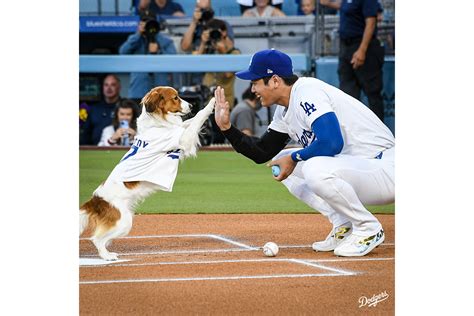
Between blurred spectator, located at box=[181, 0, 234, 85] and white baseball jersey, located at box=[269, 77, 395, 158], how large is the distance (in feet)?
2.26

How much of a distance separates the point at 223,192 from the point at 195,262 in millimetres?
3028

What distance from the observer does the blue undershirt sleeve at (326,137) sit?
4.73 metres

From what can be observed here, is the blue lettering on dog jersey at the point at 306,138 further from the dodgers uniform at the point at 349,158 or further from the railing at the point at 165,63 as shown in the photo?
the railing at the point at 165,63

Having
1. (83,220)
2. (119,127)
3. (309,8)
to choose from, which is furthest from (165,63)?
(309,8)

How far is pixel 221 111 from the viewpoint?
15.7 ft

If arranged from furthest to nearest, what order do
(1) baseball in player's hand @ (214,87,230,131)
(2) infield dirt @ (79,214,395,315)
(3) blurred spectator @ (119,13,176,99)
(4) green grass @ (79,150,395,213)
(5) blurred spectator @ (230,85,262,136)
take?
(4) green grass @ (79,150,395,213) < (5) blurred spectator @ (230,85,262,136) < (3) blurred spectator @ (119,13,176,99) < (1) baseball in player's hand @ (214,87,230,131) < (2) infield dirt @ (79,214,395,315)

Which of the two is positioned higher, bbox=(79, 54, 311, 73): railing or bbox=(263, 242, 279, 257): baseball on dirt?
bbox=(79, 54, 311, 73): railing

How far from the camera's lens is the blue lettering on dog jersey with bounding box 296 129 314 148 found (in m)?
4.88

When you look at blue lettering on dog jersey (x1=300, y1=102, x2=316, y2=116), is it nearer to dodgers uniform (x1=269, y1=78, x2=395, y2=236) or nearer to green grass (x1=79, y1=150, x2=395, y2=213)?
dodgers uniform (x1=269, y1=78, x2=395, y2=236)

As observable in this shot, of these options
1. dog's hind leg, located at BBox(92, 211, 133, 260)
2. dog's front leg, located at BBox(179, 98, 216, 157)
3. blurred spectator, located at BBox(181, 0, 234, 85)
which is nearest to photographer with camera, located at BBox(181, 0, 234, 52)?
blurred spectator, located at BBox(181, 0, 234, 85)

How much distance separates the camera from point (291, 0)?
6.38 meters
